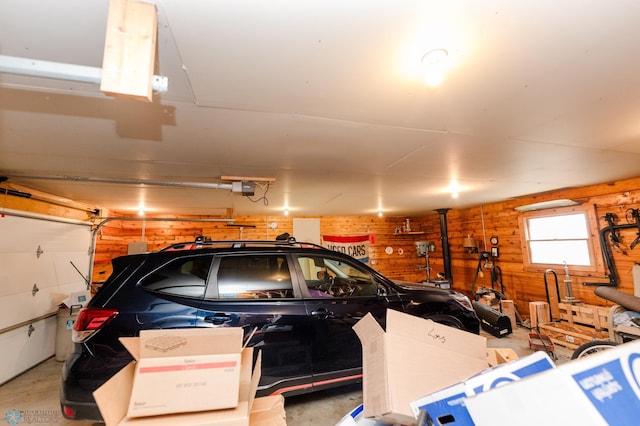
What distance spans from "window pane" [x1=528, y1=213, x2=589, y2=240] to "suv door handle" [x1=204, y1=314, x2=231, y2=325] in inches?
209

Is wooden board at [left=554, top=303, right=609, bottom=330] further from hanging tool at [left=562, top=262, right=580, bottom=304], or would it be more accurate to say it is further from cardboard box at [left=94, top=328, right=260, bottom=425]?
cardboard box at [left=94, top=328, right=260, bottom=425]

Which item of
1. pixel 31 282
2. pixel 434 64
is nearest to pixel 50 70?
pixel 434 64

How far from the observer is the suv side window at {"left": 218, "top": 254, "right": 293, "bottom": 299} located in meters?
2.16

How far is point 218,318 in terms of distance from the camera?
200 centimetres

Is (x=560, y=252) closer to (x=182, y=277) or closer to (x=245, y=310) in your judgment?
(x=245, y=310)

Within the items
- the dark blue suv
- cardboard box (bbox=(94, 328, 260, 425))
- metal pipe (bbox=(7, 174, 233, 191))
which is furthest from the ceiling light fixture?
metal pipe (bbox=(7, 174, 233, 191))

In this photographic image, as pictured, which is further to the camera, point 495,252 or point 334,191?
point 495,252

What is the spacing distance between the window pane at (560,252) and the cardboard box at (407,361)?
4345mm

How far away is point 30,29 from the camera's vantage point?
1012mm

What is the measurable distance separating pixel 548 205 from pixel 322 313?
14.4ft

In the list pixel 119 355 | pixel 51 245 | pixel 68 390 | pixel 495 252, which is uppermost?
pixel 51 245

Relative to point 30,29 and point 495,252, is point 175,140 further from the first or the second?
point 495,252

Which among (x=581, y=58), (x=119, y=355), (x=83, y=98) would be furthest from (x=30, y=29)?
(x=581, y=58)

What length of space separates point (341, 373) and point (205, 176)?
Result: 2485mm
